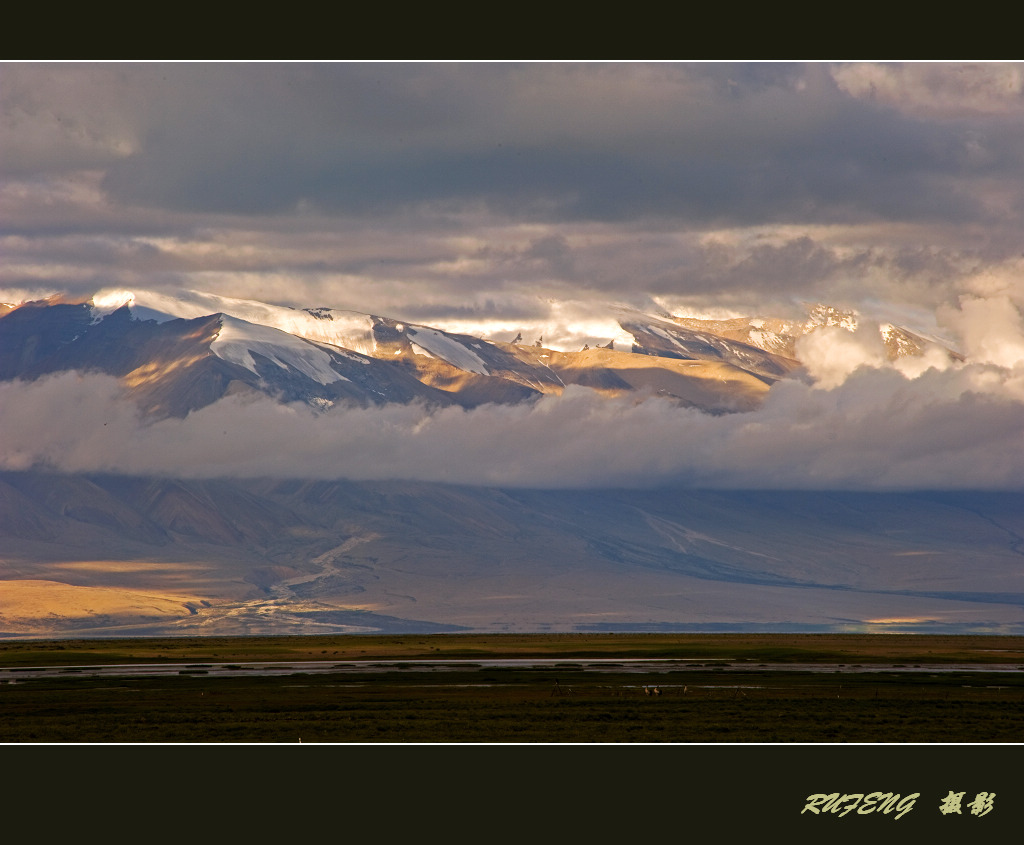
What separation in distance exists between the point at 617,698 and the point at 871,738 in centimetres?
2341

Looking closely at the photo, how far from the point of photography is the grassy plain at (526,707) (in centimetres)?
7912

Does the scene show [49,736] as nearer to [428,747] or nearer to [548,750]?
[428,747]

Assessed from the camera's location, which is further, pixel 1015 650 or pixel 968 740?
pixel 1015 650

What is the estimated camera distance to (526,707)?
91562mm

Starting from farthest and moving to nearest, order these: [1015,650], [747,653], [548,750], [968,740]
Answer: [1015,650] → [747,653] → [968,740] → [548,750]

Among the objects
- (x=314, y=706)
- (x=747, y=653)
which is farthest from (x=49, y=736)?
(x=747, y=653)

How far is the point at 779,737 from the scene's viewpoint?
77.9 metres

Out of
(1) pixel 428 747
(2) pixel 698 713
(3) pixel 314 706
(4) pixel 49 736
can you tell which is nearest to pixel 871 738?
(2) pixel 698 713

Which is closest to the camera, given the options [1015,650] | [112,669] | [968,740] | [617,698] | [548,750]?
[548,750]

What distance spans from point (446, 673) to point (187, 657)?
5581cm

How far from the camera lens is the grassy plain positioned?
7912 cm

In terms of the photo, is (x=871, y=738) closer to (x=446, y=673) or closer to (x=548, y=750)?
(x=548, y=750)

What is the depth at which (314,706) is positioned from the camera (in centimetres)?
9269

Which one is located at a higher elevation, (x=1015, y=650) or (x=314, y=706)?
(x=314, y=706)
